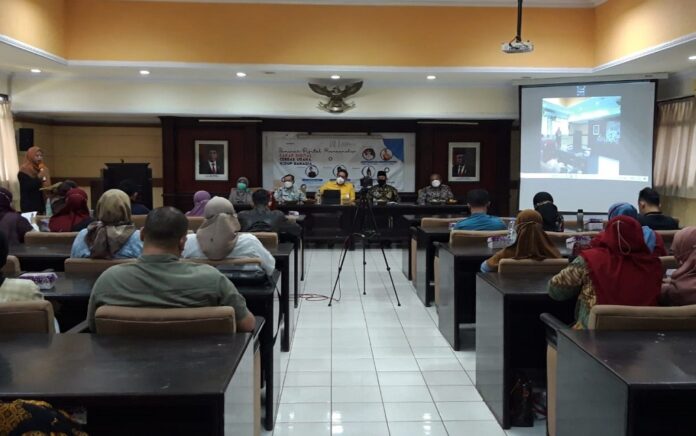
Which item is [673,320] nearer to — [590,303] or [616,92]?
[590,303]

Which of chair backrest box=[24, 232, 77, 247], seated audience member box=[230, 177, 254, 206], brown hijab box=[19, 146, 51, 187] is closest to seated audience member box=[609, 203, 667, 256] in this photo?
chair backrest box=[24, 232, 77, 247]

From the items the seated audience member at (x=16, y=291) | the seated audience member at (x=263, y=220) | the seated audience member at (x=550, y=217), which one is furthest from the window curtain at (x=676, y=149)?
the seated audience member at (x=16, y=291)

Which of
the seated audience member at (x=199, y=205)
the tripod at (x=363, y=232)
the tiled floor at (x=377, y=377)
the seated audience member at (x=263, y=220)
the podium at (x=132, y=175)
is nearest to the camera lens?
the tiled floor at (x=377, y=377)

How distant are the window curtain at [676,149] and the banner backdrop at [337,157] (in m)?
4.29

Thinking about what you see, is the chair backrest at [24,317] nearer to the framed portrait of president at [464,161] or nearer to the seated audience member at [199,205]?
the seated audience member at [199,205]

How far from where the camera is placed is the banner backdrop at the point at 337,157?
37.5 ft

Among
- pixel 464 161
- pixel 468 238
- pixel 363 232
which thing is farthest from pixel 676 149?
pixel 468 238

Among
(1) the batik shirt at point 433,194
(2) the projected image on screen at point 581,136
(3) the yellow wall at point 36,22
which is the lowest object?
(1) the batik shirt at point 433,194

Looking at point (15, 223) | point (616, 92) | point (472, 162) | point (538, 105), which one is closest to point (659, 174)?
point (616, 92)

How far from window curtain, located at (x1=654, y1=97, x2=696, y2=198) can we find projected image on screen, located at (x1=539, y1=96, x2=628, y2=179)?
56cm

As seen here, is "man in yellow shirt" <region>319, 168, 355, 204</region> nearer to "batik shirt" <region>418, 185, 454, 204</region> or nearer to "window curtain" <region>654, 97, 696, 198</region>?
"batik shirt" <region>418, 185, 454, 204</region>

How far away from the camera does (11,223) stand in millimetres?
5262

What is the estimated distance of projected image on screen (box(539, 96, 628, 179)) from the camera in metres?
8.88

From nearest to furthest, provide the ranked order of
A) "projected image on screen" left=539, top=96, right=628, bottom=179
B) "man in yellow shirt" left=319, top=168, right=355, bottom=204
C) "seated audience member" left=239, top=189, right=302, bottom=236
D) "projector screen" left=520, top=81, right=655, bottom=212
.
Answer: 1. "seated audience member" left=239, top=189, right=302, bottom=236
2. "projector screen" left=520, top=81, right=655, bottom=212
3. "projected image on screen" left=539, top=96, right=628, bottom=179
4. "man in yellow shirt" left=319, top=168, right=355, bottom=204
